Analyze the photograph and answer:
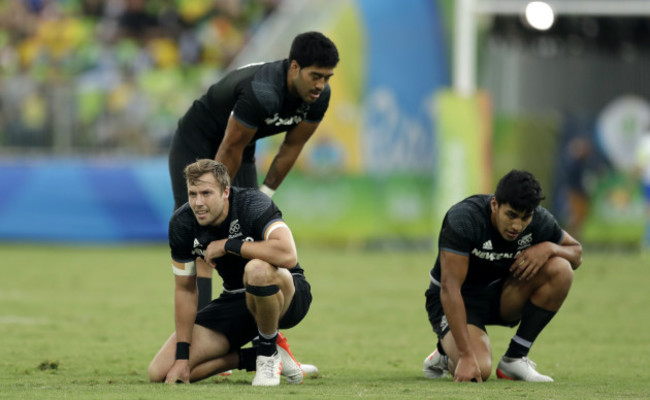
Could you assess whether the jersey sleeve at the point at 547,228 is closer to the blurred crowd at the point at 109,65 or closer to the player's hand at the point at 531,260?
the player's hand at the point at 531,260

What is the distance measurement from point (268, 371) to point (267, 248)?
2.52ft

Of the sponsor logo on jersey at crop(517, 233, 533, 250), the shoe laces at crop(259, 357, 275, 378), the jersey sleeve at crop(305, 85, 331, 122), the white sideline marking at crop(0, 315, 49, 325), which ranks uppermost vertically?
the jersey sleeve at crop(305, 85, 331, 122)

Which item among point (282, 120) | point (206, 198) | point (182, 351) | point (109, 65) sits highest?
point (109, 65)

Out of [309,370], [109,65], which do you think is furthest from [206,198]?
[109,65]

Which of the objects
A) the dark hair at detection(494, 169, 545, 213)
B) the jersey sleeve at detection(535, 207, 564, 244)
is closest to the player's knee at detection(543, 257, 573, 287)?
the jersey sleeve at detection(535, 207, 564, 244)

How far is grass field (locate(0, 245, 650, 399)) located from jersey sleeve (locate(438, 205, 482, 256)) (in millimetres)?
827

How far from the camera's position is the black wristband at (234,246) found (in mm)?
6289

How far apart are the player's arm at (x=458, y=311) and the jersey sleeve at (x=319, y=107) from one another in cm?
147

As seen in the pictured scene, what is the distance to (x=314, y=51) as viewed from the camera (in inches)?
266

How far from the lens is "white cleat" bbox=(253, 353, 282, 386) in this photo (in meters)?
6.45

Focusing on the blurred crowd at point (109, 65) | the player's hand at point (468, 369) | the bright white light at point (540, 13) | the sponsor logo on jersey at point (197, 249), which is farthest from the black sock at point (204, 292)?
the bright white light at point (540, 13)

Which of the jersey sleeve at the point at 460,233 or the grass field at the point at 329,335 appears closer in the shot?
the grass field at the point at 329,335

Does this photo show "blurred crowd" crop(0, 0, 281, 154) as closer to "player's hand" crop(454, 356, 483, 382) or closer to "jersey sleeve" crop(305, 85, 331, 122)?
"jersey sleeve" crop(305, 85, 331, 122)

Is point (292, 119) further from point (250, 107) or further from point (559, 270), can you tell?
point (559, 270)
